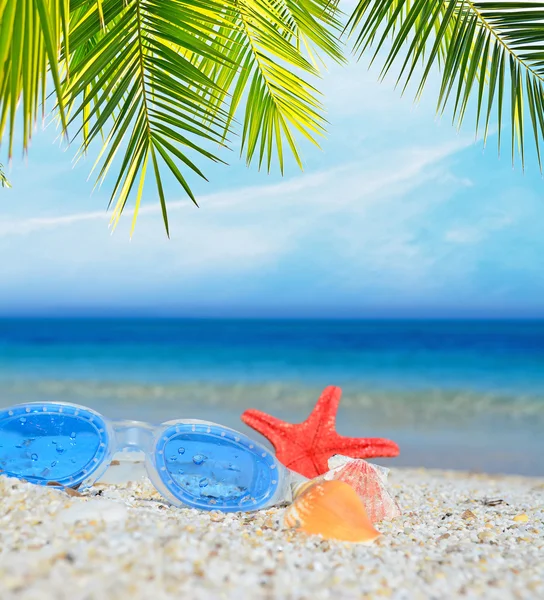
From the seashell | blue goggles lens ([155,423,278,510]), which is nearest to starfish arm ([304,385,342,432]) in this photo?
the seashell

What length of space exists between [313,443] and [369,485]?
36cm

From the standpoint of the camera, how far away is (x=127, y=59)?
102 inches

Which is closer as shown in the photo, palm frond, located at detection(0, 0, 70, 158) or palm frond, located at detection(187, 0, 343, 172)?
palm frond, located at detection(0, 0, 70, 158)

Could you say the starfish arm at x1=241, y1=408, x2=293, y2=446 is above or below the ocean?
above

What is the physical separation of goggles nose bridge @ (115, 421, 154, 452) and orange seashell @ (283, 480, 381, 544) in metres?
0.58

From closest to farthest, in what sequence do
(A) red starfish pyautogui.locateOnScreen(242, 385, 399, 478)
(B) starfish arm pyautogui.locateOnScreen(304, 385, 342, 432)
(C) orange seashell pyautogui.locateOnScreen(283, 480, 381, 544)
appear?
1. (C) orange seashell pyautogui.locateOnScreen(283, 480, 381, 544)
2. (A) red starfish pyautogui.locateOnScreen(242, 385, 399, 478)
3. (B) starfish arm pyautogui.locateOnScreen(304, 385, 342, 432)

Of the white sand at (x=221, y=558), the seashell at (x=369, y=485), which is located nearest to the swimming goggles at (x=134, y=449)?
the white sand at (x=221, y=558)

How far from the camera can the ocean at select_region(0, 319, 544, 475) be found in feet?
23.2

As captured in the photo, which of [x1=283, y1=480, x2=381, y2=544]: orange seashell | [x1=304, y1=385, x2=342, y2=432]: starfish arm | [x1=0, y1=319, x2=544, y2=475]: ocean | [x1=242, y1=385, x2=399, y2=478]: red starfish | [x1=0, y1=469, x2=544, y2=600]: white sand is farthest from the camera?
[x1=0, y1=319, x2=544, y2=475]: ocean

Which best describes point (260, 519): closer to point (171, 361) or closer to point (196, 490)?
point (196, 490)

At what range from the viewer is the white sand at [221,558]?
107 cm

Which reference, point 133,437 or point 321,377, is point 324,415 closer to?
point 133,437

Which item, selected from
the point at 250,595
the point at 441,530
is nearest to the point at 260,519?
the point at 441,530

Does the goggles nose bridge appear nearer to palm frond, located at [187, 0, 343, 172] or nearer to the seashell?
the seashell
